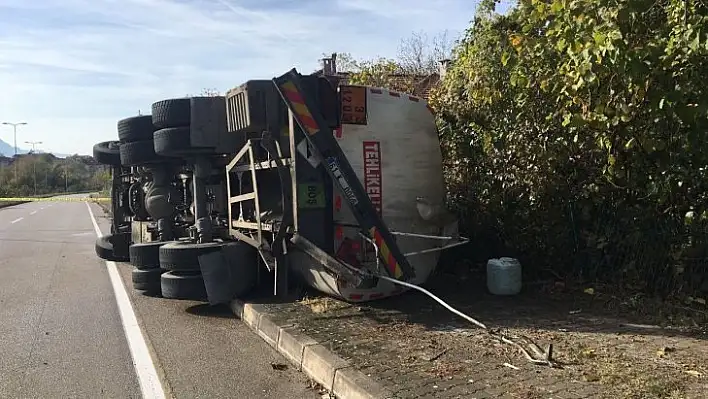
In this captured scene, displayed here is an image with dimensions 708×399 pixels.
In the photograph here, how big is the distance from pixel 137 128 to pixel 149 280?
2.73m

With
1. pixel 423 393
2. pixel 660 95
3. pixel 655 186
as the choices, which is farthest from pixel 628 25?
pixel 423 393

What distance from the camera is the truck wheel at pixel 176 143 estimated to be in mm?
7852

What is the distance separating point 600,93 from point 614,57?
3.23 ft

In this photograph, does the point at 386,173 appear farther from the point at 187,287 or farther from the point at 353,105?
the point at 187,287

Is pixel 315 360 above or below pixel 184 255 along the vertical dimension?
below

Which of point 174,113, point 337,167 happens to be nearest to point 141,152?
point 174,113

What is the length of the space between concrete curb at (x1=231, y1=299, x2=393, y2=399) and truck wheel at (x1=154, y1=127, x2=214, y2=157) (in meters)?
2.38

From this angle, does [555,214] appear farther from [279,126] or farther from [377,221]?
[279,126]

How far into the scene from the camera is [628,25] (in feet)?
15.0

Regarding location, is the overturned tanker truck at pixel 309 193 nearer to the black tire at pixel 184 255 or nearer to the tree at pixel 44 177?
the black tire at pixel 184 255

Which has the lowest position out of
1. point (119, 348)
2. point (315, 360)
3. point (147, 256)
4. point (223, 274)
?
point (119, 348)

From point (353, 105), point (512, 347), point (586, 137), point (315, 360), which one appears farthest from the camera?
point (353, 105)

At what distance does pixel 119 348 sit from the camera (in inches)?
233

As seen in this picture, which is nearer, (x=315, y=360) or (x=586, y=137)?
(x=315, y=360)
